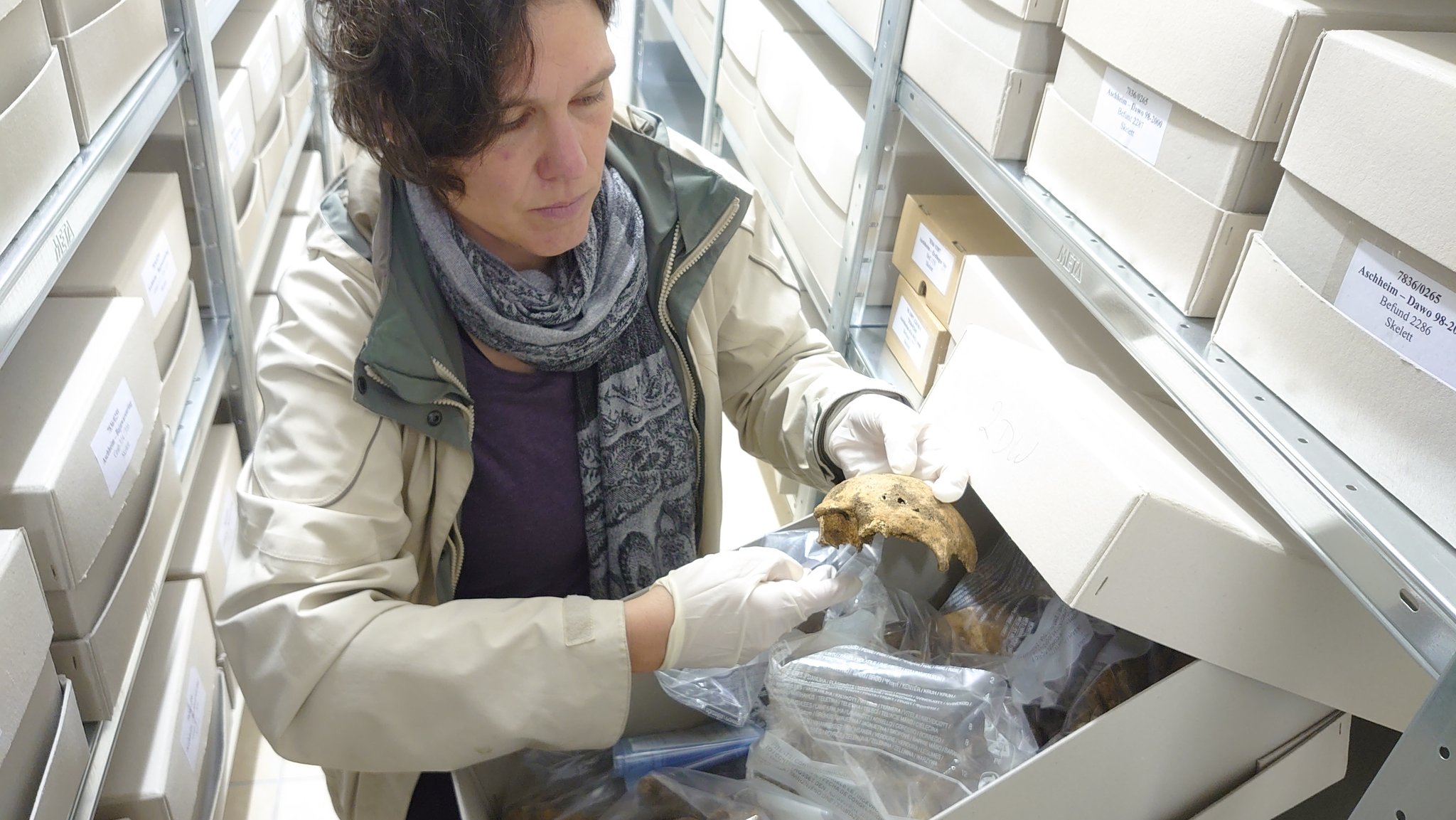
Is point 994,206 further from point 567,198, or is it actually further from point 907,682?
point 907,682

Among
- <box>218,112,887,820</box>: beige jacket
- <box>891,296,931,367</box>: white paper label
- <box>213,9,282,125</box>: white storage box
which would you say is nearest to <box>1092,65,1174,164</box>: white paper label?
<box>218,112,887,820</box>: beige jacket

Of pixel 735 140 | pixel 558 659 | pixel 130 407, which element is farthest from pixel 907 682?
pixel 735 140

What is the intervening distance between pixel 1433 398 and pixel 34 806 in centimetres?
125

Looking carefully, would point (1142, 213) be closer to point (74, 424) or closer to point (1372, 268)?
point (1372, 268)

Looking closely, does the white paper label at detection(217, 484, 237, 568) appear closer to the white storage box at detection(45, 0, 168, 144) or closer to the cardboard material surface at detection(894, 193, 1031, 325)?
the white storage box at detection(45, 0, 168, 144)

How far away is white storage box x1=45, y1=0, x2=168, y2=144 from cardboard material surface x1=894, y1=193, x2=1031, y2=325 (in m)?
1.21

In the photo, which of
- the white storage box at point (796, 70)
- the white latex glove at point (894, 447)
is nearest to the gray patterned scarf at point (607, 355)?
the white latex glove at point (894, 447)

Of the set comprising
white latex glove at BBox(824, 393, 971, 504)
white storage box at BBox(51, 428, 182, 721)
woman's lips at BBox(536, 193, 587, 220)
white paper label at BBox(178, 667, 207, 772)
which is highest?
woman's lips at BBox(536, 193, 587, 220)

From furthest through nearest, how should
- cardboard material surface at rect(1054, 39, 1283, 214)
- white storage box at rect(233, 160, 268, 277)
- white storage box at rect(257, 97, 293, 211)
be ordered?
white storage box at rect(257, 97, 293, 211) → white storage box at rect(233, 160, 268, 277) → cardboard material surface at rect(1054, 39, 1283, 214)

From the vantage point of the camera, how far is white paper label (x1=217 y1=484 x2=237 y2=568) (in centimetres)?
181

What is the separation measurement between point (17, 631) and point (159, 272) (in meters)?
0.86

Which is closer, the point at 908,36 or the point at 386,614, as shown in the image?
the point at 386,614

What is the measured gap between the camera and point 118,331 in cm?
132

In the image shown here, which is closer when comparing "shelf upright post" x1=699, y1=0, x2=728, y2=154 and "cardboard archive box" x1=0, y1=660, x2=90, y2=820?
"cardboard archive box" x1=0, y1=660, x2=90, y2=820
